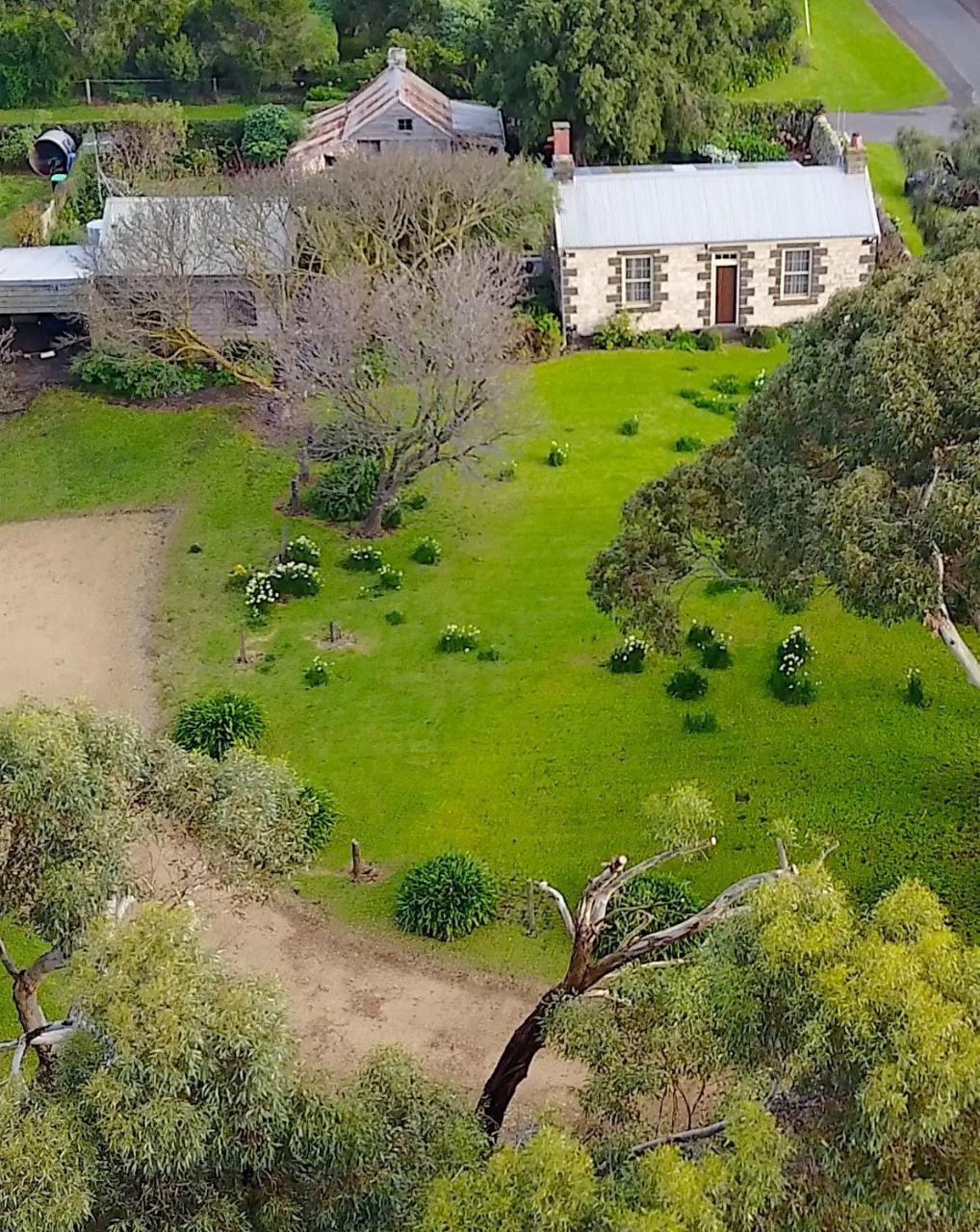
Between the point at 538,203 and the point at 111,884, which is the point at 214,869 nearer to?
the point at 111,884

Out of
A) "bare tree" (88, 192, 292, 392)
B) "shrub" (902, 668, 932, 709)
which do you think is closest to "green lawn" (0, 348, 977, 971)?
"shrub" (902, 668, 932, 709)

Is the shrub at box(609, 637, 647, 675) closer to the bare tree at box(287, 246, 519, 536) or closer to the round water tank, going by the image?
the bare tree at box(287, 246, 519, 536)

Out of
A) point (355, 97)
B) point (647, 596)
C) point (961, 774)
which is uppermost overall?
point (355, 97)

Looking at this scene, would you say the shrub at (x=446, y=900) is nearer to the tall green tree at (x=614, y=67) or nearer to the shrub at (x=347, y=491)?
the shrub at (x=347, y=491)

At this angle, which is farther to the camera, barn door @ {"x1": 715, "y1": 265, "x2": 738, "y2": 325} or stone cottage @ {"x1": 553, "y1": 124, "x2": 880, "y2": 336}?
barn door @ {"x1": 715, "y1": 265, "x2": 738, "y2": 325}

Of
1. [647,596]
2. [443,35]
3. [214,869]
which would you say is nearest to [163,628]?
[647,596]

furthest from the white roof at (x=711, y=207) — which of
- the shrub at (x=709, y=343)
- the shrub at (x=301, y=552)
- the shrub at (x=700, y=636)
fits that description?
the shrub at (x=700, y=636)

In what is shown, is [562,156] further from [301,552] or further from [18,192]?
[18,192]
